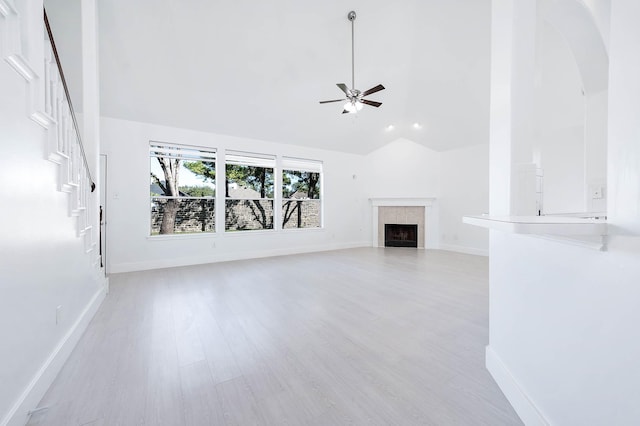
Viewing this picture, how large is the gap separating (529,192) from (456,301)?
1.94 m

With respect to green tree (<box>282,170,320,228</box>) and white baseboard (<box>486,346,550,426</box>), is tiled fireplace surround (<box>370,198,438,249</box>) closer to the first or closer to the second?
green tree (<box>282,170,320,228</box>)

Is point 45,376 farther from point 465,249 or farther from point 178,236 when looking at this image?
point 465,249

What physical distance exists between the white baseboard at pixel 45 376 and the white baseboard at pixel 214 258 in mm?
2309

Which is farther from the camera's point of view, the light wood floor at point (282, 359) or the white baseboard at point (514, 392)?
the light wood floor at point (282, 359)

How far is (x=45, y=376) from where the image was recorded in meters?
1.52

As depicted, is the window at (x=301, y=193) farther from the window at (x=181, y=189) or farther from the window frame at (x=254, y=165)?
the window at (x=181, y=189)

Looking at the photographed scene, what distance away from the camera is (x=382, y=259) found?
562 centimetres

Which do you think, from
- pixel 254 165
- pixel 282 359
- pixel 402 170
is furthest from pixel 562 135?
A: pixel 254 165

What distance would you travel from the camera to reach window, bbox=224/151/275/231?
Answer: 554 cm

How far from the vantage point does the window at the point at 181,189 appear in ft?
15.7

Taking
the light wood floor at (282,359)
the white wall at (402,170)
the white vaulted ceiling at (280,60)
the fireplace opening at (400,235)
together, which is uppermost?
the white vaulted ceiling at (280,60)

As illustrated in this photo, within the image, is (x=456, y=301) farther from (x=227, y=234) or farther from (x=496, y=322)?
(x=227, y=234)

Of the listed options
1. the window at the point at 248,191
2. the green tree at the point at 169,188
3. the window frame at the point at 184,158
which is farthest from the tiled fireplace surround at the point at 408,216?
the green tree at the point at 169,188

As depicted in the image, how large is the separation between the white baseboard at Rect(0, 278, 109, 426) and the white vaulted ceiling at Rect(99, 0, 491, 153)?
3.45 metres
